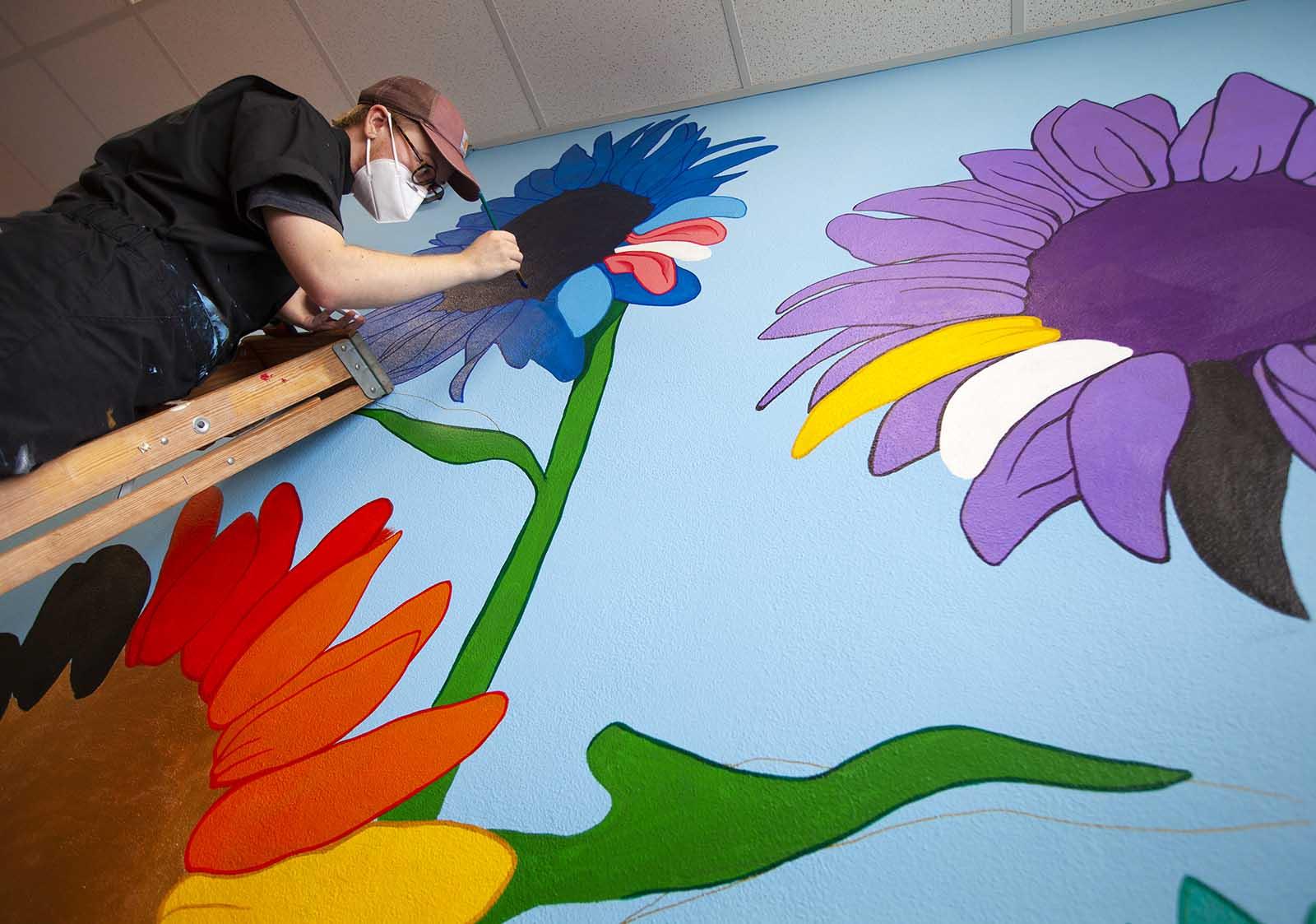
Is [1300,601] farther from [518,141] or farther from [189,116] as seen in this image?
[518,141]

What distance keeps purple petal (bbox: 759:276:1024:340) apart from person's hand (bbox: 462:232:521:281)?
0.61 m

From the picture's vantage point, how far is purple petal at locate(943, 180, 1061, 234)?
160cm

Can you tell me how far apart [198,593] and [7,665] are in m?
0.45

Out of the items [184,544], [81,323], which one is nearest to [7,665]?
[184,544]

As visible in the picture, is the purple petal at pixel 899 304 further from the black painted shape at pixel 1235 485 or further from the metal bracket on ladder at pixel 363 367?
the metal bracket on ladder at pixel 363 367

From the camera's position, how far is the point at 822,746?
93 centimetres

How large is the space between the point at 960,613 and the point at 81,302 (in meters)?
1.55

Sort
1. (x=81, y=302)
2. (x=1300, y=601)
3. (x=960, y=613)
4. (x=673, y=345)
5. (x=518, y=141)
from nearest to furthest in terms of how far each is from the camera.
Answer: (x=1300, y=601) → (x=960, y=613) → (x=81, y=302) → (x=673, y=345) → (x=518, y=141)

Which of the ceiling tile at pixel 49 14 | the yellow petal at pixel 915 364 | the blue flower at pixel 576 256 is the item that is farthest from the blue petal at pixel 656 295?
the ceiling tile at pixel 49 14

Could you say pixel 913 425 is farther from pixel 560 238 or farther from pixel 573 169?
pixel 573 169

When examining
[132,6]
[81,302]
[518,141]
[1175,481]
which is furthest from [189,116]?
[132,6]

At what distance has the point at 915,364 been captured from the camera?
1.37m

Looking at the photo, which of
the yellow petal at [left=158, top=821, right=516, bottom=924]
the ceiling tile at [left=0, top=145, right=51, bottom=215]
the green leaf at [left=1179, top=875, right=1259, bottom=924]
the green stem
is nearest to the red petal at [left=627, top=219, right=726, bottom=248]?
the green stem

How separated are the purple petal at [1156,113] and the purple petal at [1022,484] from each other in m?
1.00
